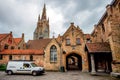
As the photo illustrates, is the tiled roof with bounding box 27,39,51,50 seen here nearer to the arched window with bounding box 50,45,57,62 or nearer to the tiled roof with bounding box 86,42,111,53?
the arched window with bounding box 50,45,57,62

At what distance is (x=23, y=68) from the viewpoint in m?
18.5

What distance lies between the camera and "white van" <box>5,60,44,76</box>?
1811cm

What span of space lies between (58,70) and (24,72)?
7673 mm

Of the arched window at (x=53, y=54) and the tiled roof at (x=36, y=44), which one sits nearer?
the arched window at (x=53, y=54)

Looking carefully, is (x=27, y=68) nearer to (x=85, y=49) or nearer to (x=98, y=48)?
(x=98, y=48)

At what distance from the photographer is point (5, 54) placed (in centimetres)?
2830

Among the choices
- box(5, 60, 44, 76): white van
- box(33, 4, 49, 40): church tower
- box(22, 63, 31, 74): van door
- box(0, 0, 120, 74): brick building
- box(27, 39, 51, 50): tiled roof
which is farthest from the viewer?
box(33, 4, 49, 40): church tower

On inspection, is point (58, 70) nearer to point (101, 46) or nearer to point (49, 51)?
point (49, 51)

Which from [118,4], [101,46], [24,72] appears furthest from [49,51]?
[118,4]

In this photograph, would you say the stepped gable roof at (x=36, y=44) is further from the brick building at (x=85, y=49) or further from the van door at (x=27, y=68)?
the van door at (x=27, y=68)

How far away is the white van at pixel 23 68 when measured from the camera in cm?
1811

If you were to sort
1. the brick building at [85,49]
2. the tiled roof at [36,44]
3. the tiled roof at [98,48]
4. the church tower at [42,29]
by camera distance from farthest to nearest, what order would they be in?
the church tower at [42,29], the tiled roof at [36,44], the tiled roof at [98,48], the brick building at [85,49]

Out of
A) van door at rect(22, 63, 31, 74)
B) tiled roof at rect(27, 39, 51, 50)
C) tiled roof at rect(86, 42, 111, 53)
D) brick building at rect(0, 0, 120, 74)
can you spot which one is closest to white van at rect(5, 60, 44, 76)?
van door at rect(22, 63, 31, 74)

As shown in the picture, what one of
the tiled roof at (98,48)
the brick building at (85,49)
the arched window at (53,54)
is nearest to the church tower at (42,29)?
the brick building at (85,49)
